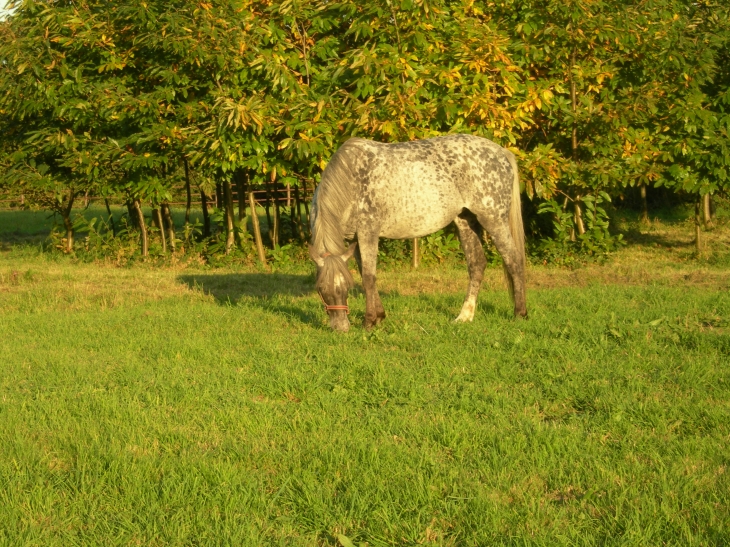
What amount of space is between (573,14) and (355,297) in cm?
613

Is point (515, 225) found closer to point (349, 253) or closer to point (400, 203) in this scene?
point (400, 203)

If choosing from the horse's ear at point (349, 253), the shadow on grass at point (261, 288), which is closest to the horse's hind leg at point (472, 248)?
the horse's ear at point (349, 253)

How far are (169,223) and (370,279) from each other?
815cm

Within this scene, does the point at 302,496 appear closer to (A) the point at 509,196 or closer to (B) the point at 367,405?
(B) the point at 367,405

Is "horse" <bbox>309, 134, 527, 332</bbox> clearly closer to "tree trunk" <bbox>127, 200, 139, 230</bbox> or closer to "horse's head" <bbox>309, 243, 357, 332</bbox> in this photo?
"horse's head" <bbox>309, 243, 357, 332</bbox>

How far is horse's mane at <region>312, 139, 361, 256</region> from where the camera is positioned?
805 cm

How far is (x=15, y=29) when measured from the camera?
14266 millimetres

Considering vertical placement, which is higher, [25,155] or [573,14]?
[573,14]

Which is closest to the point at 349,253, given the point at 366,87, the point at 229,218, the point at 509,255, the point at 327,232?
the point at 327,232

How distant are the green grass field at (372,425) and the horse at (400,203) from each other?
47 cm

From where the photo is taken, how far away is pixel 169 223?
1544 centimetres

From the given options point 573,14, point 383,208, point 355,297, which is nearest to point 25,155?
point 355,297

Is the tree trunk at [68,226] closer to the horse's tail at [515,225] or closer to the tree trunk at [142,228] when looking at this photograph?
the tree trunk at [142,228]

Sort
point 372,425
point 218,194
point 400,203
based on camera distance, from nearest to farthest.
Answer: point 372,425 → point 400,203 → point 218,194
